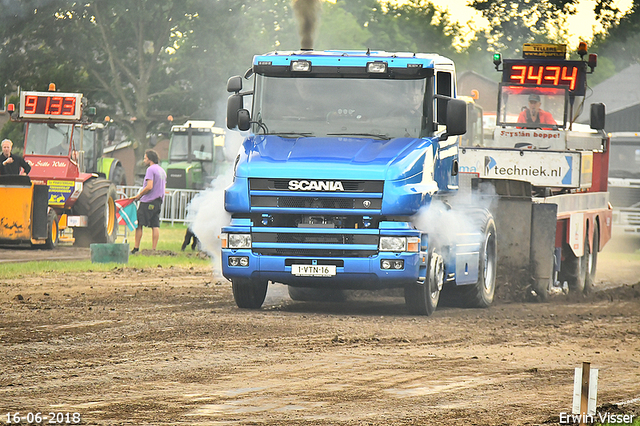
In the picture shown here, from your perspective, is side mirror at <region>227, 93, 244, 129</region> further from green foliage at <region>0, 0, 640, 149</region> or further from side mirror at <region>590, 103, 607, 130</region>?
green foliage at <region>0, 0, 640, 149</region>

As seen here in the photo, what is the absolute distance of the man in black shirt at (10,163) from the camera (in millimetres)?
22969

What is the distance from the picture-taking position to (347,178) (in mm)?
12227

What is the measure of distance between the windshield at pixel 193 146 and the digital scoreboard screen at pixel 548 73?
21823 millimetres

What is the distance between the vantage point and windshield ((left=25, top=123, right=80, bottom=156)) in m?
25.3

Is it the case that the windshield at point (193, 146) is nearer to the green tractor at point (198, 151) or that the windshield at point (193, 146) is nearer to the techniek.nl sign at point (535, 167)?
the green tractor at point (198, 151)

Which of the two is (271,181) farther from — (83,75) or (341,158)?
(83,75)

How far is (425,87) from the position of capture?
13.2 m

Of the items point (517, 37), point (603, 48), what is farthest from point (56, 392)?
point (603, 48)

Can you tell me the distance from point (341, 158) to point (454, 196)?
2344 mm

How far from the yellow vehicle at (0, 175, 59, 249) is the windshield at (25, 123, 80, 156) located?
9.12ft

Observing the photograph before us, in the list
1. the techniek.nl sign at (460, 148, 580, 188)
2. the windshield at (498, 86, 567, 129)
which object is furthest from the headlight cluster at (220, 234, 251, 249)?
the windshield at (498, 86, 567, 129)

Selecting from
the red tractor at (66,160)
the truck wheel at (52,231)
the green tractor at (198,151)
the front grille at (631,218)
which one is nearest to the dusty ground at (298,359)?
the truck wheel at (52,231)

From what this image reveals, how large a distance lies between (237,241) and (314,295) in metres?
3.01

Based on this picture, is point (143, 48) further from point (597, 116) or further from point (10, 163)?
point (597, 116)
